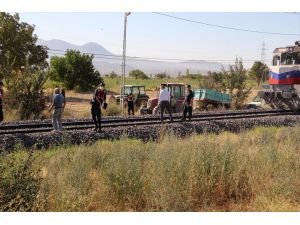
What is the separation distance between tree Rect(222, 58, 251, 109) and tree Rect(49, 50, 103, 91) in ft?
80.5

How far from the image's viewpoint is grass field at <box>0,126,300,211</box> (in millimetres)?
5547

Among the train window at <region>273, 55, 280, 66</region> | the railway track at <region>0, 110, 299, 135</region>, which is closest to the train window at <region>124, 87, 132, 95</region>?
the railway track at <region>0, 110, 299, 135</region>

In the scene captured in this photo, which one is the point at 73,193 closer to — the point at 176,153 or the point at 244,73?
the point at 176,153

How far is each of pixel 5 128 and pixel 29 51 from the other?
24182 millimetres

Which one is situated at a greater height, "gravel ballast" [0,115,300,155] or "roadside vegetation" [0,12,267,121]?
"roadside vegetation" [0,12,267,121]

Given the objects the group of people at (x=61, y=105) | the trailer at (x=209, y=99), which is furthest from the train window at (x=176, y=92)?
the group of people at (x=61, y=105)

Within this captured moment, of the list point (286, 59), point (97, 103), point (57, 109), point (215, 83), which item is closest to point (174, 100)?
point (286, 59)

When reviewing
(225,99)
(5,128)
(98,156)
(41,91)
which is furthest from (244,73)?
(98,156)

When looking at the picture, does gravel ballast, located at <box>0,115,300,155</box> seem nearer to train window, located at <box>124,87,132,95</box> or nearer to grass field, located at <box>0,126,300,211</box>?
grass field, located at <box>0,126,300,211</box>

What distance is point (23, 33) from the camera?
121 feet

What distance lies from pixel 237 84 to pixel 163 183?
2755cm

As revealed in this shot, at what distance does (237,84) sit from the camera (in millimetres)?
32594

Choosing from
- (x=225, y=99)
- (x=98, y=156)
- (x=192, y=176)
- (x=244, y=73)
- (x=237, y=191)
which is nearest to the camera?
(x=192, y=176)

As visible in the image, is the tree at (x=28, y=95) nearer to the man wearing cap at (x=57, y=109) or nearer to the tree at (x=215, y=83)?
the man wearing cap at (x=57, y=109)
